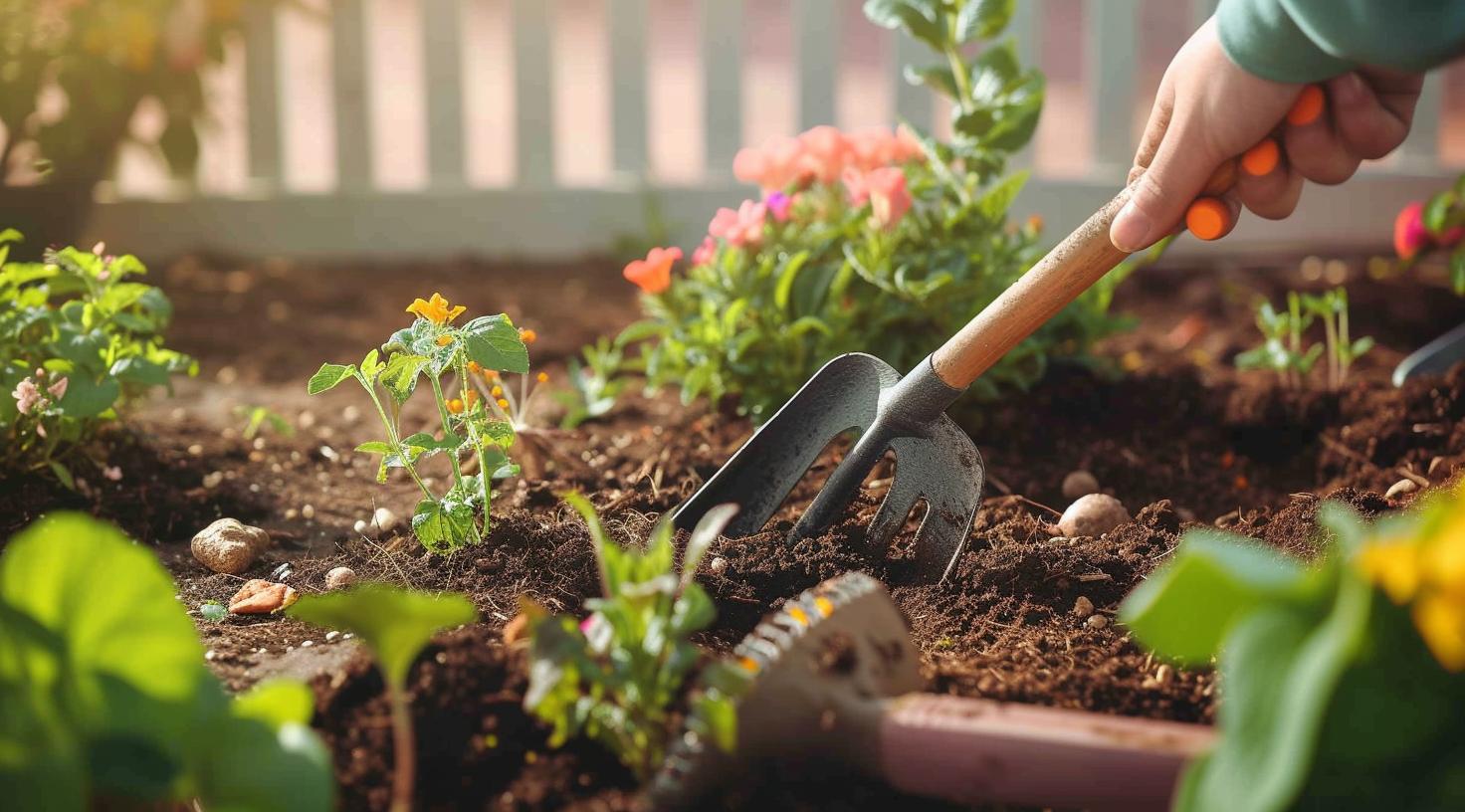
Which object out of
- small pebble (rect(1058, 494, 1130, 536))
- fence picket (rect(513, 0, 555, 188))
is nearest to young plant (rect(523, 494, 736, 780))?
small pebble (rect(1058, 494, 1130, 536))

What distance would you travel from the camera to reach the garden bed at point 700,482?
3.97ft

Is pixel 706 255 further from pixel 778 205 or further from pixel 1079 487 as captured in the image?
pixel 1079 487

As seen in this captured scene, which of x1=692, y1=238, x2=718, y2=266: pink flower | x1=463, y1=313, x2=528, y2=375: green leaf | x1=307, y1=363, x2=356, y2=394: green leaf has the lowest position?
x1=692, y1=238, x2=718, y2=266: pink flower

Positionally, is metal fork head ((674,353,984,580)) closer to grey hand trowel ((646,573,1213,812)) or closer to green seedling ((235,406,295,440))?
grey hand trowel ((646,573,1213,812))

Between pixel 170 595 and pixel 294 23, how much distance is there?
6.60 metres

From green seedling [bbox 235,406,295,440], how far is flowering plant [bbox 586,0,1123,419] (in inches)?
23.6

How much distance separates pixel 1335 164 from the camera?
1.49 meters

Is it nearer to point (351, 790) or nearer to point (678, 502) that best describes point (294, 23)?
point (678, 502)

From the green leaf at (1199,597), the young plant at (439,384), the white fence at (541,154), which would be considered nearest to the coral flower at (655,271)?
the young plant at (439,384)

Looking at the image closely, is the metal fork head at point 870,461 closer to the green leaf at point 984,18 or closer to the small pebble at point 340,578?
the small pebble at point 340,578

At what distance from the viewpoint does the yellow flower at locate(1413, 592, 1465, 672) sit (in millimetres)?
759

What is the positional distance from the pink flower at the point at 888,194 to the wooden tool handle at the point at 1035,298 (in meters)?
0.48

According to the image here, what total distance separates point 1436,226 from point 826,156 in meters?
1.12

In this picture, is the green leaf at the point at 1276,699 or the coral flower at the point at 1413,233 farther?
the coral flower at the point at 1413,233
